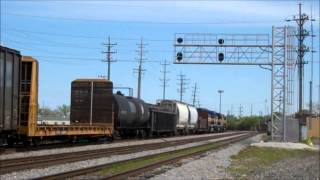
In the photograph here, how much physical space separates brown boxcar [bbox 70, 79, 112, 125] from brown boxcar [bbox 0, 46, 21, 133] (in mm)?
15980

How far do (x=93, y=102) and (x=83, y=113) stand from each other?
0.92 meters

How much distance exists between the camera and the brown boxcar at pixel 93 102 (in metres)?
35.3

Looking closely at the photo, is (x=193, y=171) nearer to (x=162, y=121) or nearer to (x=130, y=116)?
(x=130, y=116)

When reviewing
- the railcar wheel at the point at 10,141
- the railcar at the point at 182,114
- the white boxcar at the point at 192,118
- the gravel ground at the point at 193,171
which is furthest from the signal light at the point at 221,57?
the railcar wheel at the point at 10,141

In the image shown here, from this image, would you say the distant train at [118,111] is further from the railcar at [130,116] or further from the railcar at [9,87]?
the railcar at [9,87]

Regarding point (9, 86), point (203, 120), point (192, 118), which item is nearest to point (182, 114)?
point (192, 118)

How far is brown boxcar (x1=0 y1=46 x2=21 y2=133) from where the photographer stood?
18.0 meters

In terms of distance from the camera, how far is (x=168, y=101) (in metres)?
58.8

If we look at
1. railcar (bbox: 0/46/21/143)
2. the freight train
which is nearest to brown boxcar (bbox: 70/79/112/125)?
the freight train

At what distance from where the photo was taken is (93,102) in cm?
3531

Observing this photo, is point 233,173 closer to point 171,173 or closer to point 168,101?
point 171,173

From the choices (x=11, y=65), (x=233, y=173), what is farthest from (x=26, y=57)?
(x=233, y=173)

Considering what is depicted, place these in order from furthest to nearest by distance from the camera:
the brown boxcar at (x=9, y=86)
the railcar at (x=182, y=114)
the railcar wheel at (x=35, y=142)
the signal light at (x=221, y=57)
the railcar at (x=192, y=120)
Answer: the railcar at (x=192, y=120)
the railcar at (x=182, y=114)
the signal light at (x=221, y=57)
the railcar wheel at (x=35, y=142)
the brown boxcar at (x=9, y=86)

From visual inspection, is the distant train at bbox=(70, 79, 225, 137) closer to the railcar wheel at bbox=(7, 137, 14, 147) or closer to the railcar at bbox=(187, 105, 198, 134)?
the railcar at bbox=(187, 105, 198, 134)
